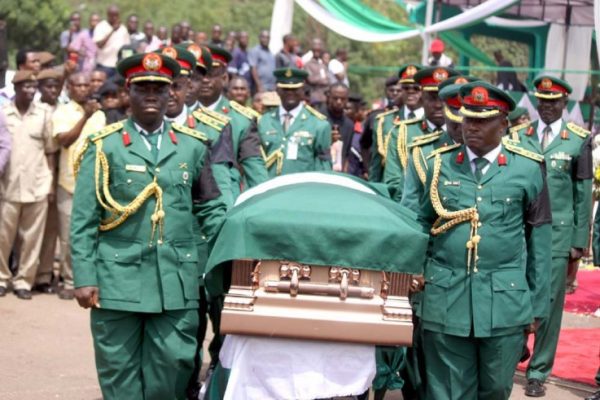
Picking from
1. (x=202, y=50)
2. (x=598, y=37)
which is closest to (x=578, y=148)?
(x=598, y=37)

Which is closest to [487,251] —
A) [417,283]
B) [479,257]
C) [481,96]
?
[479,257]

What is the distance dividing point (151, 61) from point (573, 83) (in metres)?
13.1

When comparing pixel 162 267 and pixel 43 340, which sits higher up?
pixel 162 267

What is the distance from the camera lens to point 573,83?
18.6 meters

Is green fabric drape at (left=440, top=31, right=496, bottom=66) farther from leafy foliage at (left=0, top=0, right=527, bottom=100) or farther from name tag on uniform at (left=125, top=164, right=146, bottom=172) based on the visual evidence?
name tag on uniform at (left=125, top=164, right=146, bottom=172)

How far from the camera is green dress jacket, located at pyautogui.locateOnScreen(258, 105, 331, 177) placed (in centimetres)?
1094

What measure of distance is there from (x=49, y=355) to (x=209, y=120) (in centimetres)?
240

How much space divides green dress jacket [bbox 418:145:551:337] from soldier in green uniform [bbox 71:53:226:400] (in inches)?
47.0

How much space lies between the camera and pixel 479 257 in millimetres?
6457

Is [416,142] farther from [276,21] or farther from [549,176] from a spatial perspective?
[276,21]

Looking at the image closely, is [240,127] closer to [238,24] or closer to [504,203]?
[504,203]

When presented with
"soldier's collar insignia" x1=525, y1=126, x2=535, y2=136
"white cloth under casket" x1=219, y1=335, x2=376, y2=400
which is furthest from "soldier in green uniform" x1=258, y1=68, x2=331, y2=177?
"white cloth under casket" x1=219, y1=335, x2=376, y2=400

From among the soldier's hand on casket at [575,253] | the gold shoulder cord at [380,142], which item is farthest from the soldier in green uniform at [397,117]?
the soldier's hand on casket at [575,253]

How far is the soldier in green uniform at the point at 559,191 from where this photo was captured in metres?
8.91
